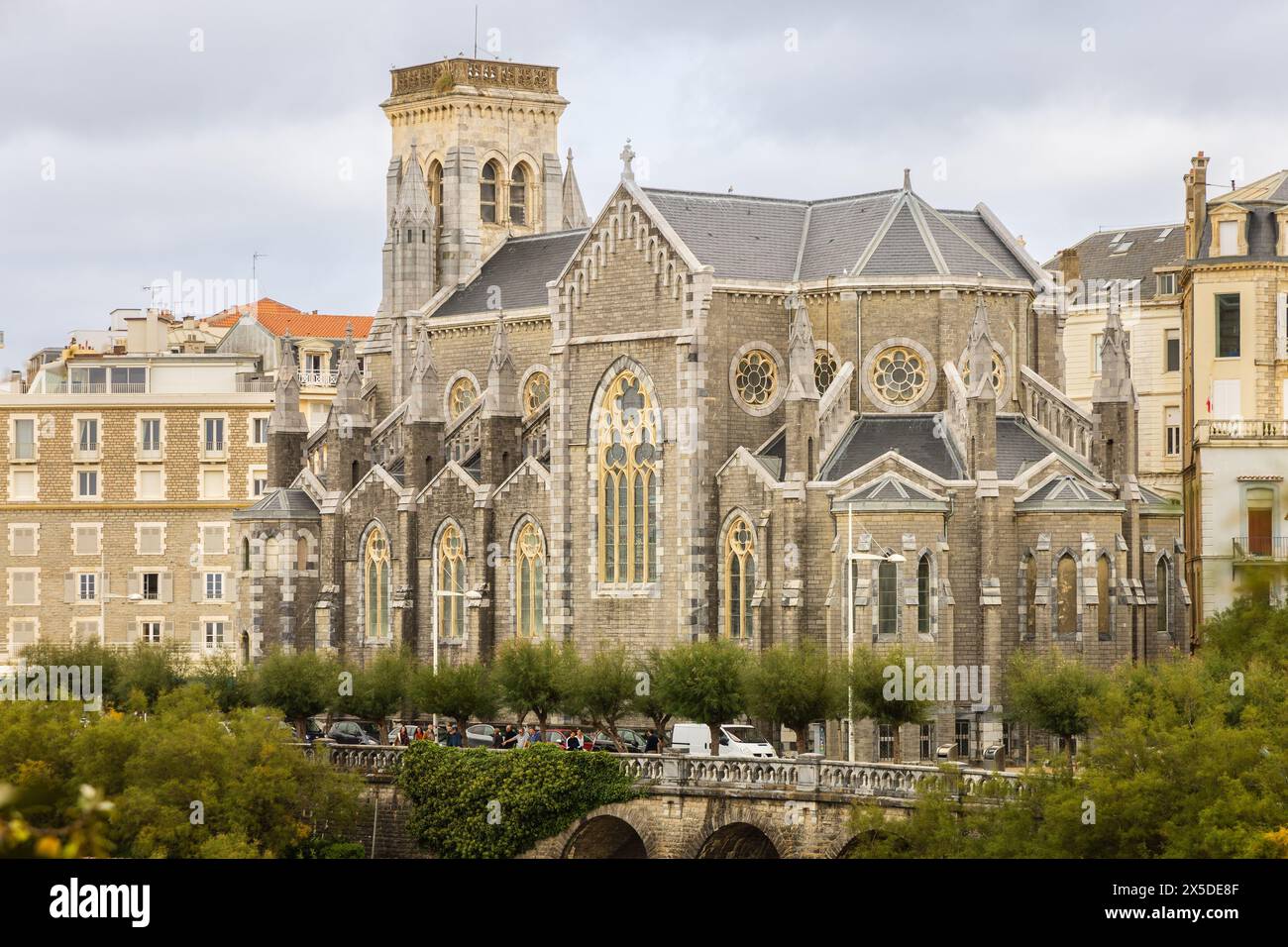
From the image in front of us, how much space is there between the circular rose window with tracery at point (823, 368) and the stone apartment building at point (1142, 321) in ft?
30.3

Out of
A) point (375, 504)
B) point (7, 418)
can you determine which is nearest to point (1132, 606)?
point (375, 504)

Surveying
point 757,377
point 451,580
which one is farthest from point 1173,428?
point 451,580

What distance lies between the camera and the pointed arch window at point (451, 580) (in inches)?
3861

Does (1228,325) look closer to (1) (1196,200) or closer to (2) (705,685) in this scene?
(1) (1196,200)

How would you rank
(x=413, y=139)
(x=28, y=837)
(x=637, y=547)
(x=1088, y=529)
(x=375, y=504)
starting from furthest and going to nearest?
(x=413, y=139) → (x=375, y=504) → (x=637, y=547) → (x=1088, y=529) → (x=28, y=837)

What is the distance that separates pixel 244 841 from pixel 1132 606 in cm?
2940

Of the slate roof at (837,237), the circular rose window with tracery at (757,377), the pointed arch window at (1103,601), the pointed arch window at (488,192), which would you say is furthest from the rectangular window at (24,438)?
the pointed arch window at (1103,601)

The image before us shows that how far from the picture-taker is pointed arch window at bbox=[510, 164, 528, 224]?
11775 cm

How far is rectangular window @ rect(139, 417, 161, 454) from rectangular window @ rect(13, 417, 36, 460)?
441 centimetres

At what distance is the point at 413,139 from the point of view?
11812cm

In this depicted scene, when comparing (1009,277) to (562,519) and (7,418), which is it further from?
(7,418)

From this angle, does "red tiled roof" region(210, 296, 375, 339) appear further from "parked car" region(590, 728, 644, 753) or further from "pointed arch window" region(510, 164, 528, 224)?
"parked car" region(590, 728, 644, 753)

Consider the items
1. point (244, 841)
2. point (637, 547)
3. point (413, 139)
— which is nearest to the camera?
point (244, 841)

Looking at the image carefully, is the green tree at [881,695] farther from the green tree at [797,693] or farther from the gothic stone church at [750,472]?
the gothic stone church at [750,472]
